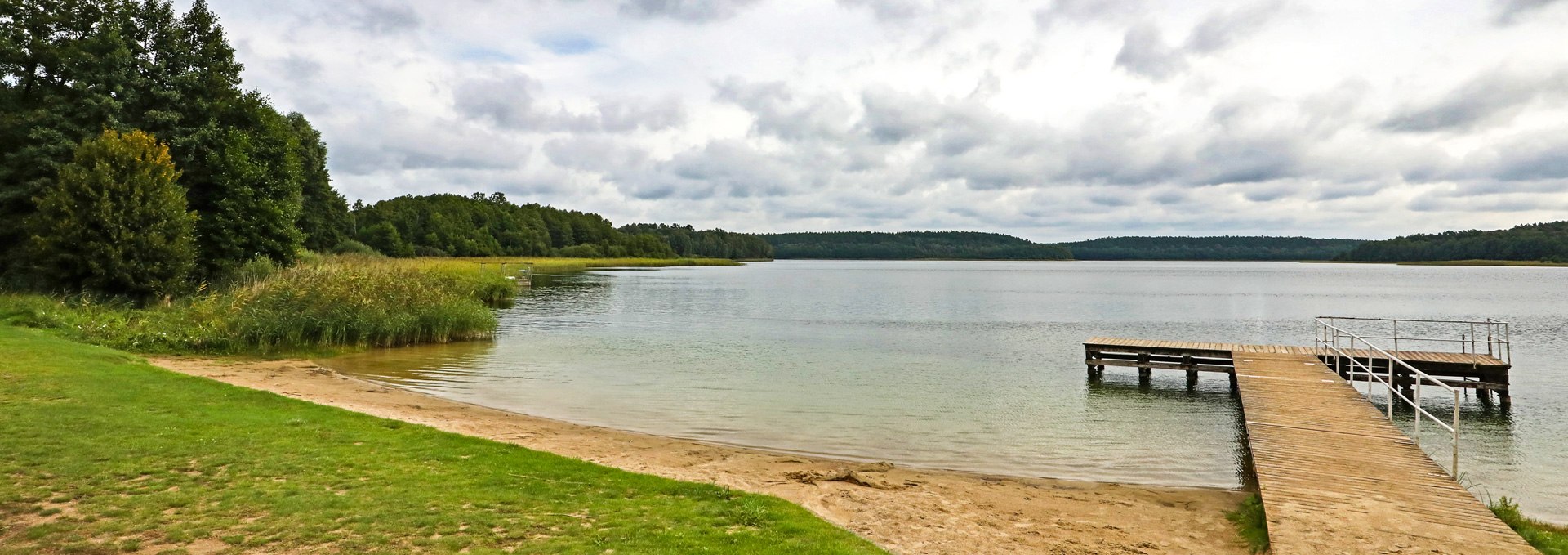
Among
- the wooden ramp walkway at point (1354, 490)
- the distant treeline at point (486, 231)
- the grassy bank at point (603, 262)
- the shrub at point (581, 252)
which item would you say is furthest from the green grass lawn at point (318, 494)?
the shrub at point (581, 252)

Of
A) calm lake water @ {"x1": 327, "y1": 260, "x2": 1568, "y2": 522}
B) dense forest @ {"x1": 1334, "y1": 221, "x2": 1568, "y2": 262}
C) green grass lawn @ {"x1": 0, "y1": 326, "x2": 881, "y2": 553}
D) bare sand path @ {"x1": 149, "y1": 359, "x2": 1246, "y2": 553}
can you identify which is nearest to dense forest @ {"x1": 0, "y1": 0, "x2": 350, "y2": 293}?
calm lake water @ {"x1": 327, "y1": 260, "x2": 1568, "y2": 522}

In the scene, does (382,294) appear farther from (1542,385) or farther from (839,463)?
(1542,385)

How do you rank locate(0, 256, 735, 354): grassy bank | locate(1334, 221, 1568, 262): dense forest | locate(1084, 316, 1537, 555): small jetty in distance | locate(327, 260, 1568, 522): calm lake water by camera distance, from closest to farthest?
1. locate(1084, 316, 1537, 555): small jetty in distance
2. locate(327, 260, 1568, 522): calm lake water
3. locate(0, 256, 735, 354): grassy bank
4. locate(1334, 221, 1568, 262): dense forest

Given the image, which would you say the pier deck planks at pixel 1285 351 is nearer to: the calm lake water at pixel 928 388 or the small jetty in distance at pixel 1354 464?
the small jetty in distance at pixel 1354 464

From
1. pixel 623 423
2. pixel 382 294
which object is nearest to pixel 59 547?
pixel 623 423

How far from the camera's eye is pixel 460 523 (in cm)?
677

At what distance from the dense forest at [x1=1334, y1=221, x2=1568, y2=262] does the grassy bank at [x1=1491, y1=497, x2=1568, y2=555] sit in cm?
17675

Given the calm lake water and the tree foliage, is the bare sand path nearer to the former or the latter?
the calm lake water

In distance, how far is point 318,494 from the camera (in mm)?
7336

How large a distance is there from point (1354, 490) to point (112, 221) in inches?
1160

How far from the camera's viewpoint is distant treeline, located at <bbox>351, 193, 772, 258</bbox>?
119 meters

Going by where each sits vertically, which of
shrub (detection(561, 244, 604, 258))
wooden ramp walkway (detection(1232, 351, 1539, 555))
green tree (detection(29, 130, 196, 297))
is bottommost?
wooden ramp walkway (detection(1232, 351, 1539, 555))

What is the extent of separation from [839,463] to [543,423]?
5.64m

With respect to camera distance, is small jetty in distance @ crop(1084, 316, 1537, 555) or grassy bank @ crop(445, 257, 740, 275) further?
grassy bank @ crop(445, 257, 740, 275)
